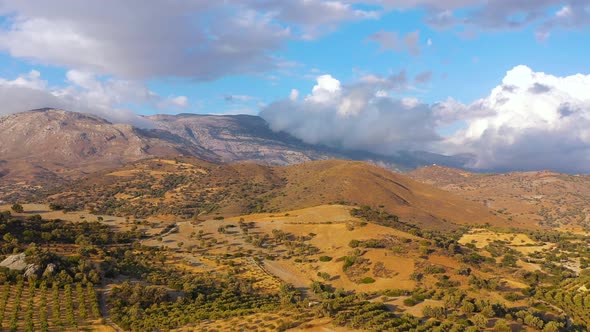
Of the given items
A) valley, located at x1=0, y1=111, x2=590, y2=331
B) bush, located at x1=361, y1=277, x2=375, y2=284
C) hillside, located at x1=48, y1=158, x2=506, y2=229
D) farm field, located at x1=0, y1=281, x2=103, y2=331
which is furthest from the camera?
hillside, located at x1=48, y1=158, x2=506, y2=229

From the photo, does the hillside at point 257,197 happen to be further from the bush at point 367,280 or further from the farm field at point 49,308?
the farm field at point 49,308

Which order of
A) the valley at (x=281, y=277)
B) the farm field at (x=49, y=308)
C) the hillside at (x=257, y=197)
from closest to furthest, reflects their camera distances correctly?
the farm field at (x=49, y=308) → the valley at (x=281, y=277) → the hillside at (x=257, y=197)

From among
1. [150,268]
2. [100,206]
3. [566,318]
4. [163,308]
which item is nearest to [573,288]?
[566,318]

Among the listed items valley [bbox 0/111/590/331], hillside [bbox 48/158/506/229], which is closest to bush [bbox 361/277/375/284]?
valley [bbox 0/111/590/331]

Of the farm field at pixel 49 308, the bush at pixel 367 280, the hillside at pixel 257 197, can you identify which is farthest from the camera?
the hillside at pixel 257 197

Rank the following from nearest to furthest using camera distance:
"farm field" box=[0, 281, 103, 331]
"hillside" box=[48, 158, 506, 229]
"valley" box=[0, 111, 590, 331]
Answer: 1. "farm field" box=[0, 281, 103, 331]
2. "valley" box=[0, 111, 590, 331]
3. "hillside" box=[48, 158, 506, 229]

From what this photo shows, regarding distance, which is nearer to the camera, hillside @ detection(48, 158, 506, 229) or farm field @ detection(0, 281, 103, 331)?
farm field @ detection(0, 281, 103, 331)

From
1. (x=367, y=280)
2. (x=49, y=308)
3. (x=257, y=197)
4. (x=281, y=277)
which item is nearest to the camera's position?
(x=49, y=308)

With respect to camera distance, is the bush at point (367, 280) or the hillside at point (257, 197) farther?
the hillside at point (257, 197)

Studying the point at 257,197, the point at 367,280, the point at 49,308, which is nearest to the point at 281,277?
the point at 367,280

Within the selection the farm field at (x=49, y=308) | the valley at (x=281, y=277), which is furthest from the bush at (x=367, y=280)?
the farm field at (x=49, y=308)

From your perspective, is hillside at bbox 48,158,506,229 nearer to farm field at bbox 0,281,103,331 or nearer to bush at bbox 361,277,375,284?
bush at bbox 361,277,375,284

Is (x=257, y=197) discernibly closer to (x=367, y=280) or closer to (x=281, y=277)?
(x=281, y=277)

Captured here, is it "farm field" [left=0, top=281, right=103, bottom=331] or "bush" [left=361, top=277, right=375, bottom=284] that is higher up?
"farm field" [left=0, top=281, right=103, bottom=331]
